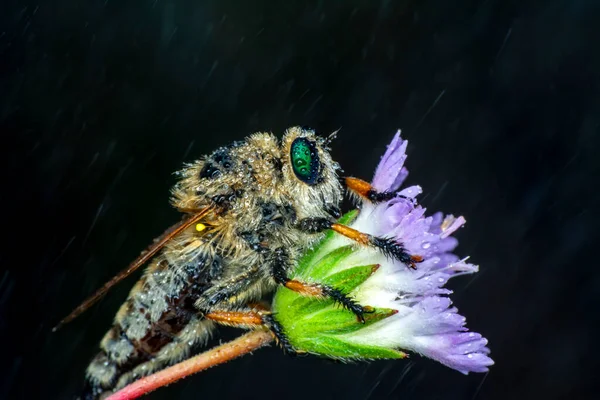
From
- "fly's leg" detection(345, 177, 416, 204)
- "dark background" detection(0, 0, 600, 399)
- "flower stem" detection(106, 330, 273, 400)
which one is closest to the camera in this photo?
"flower stem" detection(106, 330, 273, 400)

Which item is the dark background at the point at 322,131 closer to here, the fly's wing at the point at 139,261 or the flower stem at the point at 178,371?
the fly's wing at the point at 139,261

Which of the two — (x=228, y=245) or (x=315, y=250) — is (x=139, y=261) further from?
(x=315, y=250)

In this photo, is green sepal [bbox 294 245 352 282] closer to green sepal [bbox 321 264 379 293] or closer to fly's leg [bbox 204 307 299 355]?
green sepal [bbox 321 264 379 293]

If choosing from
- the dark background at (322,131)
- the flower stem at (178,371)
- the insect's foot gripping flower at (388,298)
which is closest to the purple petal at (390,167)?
the insect's foot gripping flower at (388,298)

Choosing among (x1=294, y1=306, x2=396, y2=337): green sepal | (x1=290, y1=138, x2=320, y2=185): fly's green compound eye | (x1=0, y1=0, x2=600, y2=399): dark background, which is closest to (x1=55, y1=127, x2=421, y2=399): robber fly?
(x1=290, y1=138, x2=320, y2=185): fly's green compound eye

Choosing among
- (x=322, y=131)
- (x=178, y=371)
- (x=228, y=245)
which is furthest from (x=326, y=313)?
(x=322, y=131)

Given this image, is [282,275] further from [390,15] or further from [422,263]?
[390,15]

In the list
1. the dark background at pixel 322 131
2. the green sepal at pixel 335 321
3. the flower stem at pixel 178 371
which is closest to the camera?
the flower stem at pixel 178 371

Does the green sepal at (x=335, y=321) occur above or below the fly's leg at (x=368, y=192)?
below

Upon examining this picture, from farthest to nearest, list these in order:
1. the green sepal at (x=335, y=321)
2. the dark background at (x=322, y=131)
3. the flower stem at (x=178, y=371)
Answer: the dark background at (x=322, y=131)
the green sepal at (x=335, y=321)
the flower stem at (x=178, y=371)
